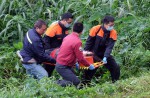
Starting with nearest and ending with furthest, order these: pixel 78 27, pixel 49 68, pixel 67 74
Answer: pixel 78 27, pixel 67 74, pixel 49 68

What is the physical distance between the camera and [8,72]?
9.01 metres

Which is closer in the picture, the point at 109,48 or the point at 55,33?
the point at 109,48

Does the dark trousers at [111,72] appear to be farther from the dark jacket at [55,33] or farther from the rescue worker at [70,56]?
the dark jacket at [55,33]

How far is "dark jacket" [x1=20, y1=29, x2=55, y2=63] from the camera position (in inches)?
276

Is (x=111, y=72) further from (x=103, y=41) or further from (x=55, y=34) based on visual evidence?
(x=55, y=34)

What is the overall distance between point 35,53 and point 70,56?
2.31 feet

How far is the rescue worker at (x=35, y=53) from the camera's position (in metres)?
7.02

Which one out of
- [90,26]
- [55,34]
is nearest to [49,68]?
[55,34]

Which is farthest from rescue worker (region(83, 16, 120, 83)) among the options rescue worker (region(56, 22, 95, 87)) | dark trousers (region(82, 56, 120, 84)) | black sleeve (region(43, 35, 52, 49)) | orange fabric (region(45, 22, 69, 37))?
black sleeve (region(43, 35, 52, 49))

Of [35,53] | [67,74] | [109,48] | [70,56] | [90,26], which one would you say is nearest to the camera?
[70,56]

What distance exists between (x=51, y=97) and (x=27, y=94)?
33 centimetres

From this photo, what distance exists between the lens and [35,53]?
23.5ft

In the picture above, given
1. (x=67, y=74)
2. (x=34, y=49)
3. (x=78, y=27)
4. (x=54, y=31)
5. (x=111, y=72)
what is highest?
(x=78, y=27)

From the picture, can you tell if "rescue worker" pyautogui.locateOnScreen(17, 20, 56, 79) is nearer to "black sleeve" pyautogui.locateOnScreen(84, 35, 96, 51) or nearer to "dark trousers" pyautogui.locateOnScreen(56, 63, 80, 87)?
"dark trousers" pyautogui.locateOnScreen(56, 63, 80, 87)
